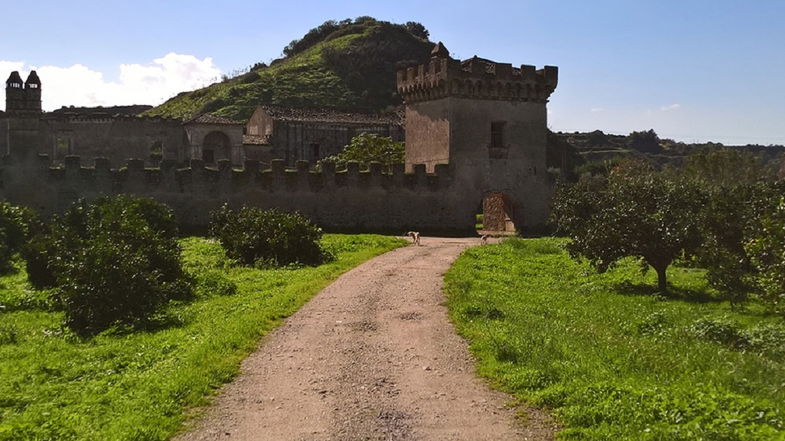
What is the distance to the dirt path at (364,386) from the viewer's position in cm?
798

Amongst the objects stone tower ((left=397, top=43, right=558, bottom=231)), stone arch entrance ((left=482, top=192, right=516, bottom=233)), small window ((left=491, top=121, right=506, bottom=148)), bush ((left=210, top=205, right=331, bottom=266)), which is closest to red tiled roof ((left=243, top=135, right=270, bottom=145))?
stone tower ((left=397, top=43, right=558, bottom=231))

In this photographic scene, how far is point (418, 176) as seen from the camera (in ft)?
110

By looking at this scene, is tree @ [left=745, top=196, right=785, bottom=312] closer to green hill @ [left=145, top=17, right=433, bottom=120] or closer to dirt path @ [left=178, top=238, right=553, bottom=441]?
dirt path @ [left=178, top=238, right=553, bottom=441]

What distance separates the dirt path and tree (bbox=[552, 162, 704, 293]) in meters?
6.81

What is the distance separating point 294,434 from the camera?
309 inches

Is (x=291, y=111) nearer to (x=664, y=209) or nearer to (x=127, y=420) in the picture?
(x=664, y=209)

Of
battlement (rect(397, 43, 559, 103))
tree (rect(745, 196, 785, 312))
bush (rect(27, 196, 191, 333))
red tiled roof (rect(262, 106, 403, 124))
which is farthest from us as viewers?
red tiled roof (rect(262, 106, 403, 124))

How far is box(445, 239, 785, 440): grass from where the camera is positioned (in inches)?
304

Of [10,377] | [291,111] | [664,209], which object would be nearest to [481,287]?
[664,209]

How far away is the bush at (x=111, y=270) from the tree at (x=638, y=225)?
10584 mm

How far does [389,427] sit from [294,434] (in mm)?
1016

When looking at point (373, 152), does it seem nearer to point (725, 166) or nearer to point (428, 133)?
point (428, 133)

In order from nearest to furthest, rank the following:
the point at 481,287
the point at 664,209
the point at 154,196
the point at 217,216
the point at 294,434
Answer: the point at 294,434 → the point at 481,287 → the point at 664,209 → the point at 217,216 → the point at 154,196

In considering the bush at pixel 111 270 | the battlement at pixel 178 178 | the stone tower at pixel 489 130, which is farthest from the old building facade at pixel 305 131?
the bush at pixel 111 270
